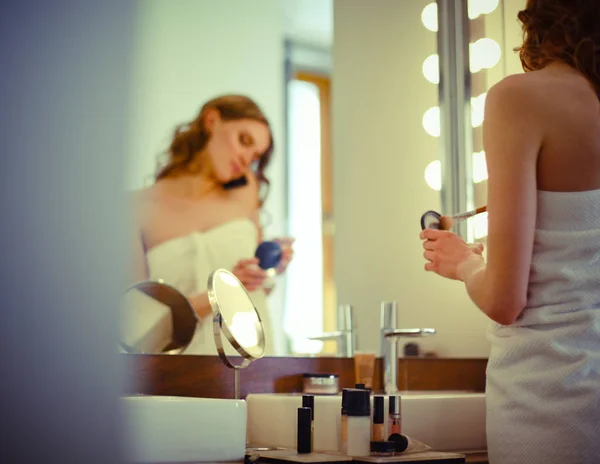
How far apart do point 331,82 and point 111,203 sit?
4.87 ft

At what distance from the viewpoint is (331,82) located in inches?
71.5

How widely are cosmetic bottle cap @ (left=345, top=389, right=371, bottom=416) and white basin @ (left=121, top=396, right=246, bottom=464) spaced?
0.17 meters

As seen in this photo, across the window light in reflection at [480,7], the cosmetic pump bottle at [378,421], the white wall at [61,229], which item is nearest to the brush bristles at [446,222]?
the cosmetic pump bottle at [378,421]

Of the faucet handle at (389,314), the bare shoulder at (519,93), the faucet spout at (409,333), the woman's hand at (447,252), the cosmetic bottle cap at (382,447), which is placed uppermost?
the bare shoulder at (519,93)

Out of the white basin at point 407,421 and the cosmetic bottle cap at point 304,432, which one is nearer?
the cosmetic bottle cap at point 304,432

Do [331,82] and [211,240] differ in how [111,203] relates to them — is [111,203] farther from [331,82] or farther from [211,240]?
[331,82]

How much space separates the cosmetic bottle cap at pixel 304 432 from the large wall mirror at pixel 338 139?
14.4 inches

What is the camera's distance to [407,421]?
131 centimetres

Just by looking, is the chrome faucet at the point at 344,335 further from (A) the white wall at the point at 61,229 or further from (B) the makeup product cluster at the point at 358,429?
(A) the white wall at the point at 61,229

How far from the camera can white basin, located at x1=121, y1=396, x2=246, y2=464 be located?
3.04ft

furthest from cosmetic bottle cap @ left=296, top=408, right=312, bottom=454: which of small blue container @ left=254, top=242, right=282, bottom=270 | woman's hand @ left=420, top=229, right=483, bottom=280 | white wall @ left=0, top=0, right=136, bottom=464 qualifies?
white wall @ left=0, top=0, right=136, bottom=464

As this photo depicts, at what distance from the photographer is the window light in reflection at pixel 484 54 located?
1.85 meters

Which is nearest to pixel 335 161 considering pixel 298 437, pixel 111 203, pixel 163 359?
pixel 163 359

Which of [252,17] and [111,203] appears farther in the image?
[252,17]
